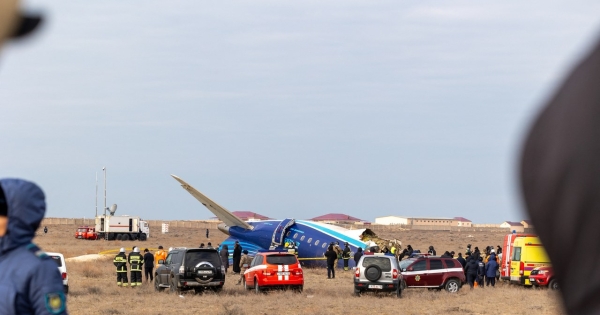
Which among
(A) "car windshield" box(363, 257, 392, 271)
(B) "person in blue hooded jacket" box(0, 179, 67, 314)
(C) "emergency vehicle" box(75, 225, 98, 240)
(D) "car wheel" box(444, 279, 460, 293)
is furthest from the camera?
(C) "emergency vehicle" box(75, 225, 98, 240)

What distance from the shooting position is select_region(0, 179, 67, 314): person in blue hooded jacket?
4.10m

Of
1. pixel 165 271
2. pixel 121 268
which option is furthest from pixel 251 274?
pixel 121 268

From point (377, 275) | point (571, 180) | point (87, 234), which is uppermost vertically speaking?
point (571, 180)

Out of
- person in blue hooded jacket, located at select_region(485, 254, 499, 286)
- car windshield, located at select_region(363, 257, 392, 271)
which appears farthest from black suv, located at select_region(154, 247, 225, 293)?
person in blue hooded jacket, located at select_region(485, 254, 499, 286)

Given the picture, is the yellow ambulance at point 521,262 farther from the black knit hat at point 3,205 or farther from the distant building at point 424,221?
the distant building at point 424,221

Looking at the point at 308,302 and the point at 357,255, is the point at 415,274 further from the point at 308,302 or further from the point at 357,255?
the point at 357,255

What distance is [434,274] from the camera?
95.6ft

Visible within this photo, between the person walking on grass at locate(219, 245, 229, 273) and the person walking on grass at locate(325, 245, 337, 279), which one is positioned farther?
the person walking on grass at locate(219, 245, 229, 273)

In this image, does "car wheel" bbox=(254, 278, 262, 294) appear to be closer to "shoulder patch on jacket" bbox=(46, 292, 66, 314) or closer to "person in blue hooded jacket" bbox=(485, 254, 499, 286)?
"person in blue hooded jacket" bbox=(485, 254, 499, 286)

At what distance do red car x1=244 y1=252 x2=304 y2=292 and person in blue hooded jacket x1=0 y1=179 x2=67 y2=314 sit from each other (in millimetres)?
22747

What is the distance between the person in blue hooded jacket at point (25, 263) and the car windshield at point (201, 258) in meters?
22.7

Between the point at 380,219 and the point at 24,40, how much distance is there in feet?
648

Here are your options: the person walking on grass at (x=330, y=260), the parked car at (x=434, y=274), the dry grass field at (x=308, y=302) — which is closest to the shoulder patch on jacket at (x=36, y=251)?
the dry grass field at (x=308, y=302)

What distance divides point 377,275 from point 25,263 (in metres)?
22.8
